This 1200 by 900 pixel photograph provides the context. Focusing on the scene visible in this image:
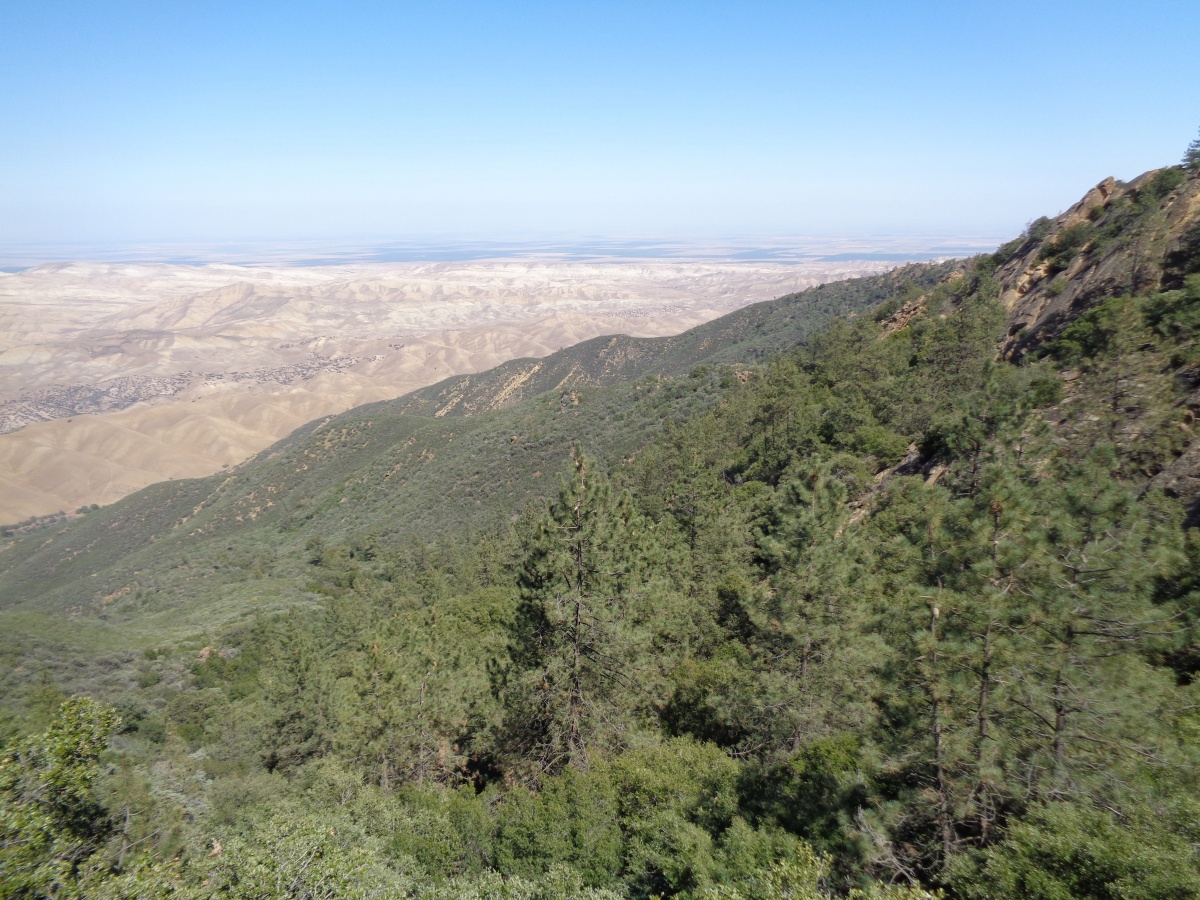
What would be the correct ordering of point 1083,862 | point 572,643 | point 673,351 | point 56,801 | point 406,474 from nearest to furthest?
point 1083,862 < point 56,801 < point 572,643 < point 406,474 < point 673,351

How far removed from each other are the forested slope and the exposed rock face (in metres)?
0.31

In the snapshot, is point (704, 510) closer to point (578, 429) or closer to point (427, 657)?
point (427, 657)

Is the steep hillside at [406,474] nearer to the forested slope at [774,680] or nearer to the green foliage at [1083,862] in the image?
the forested slope at [774,680]

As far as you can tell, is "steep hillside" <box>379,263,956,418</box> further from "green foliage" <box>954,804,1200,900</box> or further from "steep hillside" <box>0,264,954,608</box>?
"green foliage" <box>954,804,1200,900</box>

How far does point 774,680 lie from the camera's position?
1303 cm

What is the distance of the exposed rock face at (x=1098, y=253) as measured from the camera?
28141mm

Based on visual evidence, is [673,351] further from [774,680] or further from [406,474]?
[774,680]

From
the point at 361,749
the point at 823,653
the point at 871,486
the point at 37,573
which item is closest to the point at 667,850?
the point at 823,653

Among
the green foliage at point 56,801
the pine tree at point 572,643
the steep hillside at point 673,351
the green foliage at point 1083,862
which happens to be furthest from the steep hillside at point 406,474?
the green foliage at point 1083,862

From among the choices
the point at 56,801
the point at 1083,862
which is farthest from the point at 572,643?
the point at 1083,862

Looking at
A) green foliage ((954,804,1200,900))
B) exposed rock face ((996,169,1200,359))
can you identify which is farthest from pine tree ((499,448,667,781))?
exposed rock face ((996,169,1200,359))

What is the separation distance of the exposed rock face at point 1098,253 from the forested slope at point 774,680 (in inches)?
12.4

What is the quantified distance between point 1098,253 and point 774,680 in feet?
119

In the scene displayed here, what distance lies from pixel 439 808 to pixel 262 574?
48.5 m
